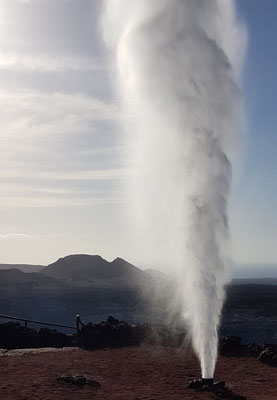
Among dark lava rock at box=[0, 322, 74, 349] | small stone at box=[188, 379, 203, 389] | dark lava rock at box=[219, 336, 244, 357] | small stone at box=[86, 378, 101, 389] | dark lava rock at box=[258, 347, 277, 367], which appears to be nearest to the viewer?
small stone at box=[86, 378, 101, 389]

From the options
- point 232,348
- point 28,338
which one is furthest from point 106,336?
point 232,348

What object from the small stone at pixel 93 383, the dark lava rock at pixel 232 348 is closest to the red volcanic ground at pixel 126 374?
the small stone at pixel 93 383

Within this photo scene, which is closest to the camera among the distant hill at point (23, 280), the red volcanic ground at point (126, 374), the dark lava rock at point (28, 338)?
the red volcanic ground at point (126, 374)

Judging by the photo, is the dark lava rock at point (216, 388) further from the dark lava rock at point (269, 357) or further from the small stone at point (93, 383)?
the dark lava rock at point (269, 357)

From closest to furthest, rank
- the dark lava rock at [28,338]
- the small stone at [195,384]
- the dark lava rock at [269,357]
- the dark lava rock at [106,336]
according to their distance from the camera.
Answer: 1. the small stone at [195,384]
2. the dark lava rock at [269,357]
3. the dark lava rock at [106,336]
4. the dark lava rock at [28,338]

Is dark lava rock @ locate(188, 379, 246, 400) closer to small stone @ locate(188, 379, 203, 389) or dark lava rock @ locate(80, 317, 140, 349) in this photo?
small stone @ locate(188, 379, 203, 389)

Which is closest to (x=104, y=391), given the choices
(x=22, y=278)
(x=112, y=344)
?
(x=112, y=344)

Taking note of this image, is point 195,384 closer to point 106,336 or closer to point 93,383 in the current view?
point 93,383

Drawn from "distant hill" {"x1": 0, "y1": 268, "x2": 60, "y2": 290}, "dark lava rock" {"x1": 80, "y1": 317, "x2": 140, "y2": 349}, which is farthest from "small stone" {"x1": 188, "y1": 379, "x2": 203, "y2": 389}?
"distant hill" {"x1": 0, "y1": 268, "x2": 60, "y2": 290}
